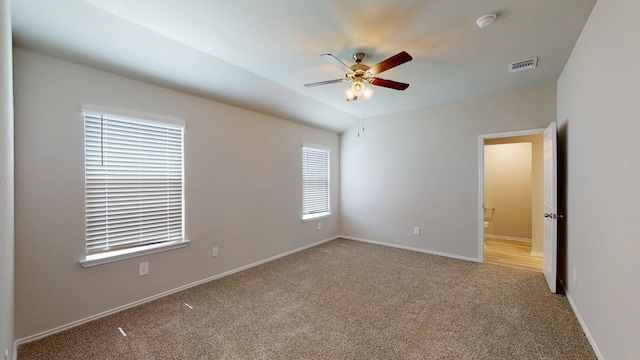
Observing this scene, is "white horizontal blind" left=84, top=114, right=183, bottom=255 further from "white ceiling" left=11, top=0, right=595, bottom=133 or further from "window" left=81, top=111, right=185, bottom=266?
"white ceiling" left=11, top=0, right=595, bottom=133

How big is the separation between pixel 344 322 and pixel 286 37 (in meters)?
2.64

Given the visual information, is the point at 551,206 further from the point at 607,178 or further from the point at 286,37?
the point at 286,37

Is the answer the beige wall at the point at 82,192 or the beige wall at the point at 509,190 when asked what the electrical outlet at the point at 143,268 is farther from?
the beige wall at the point at 509,190

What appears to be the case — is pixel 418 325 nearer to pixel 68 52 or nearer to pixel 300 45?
pixel 300 45

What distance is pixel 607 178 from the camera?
177cm

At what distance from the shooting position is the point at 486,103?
13.2ft

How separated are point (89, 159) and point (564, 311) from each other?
186 inches

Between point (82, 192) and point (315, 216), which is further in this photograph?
point (315, 216)

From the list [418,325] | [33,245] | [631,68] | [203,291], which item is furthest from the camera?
[203,291]

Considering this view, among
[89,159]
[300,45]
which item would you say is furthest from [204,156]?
[300,45]

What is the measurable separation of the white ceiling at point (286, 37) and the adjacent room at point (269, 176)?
19 mm

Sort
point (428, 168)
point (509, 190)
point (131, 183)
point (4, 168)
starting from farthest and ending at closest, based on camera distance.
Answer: point (509, 190) → point (428, 168) → point (131, 183) → point (4, 168)

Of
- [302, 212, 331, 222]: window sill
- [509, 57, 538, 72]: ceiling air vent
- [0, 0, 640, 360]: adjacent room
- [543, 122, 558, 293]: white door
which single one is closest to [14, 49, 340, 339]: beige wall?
[0, 0, 640, 360]: adjacent room

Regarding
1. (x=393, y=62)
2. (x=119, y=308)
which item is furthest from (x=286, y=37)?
(x=119, y=308)
